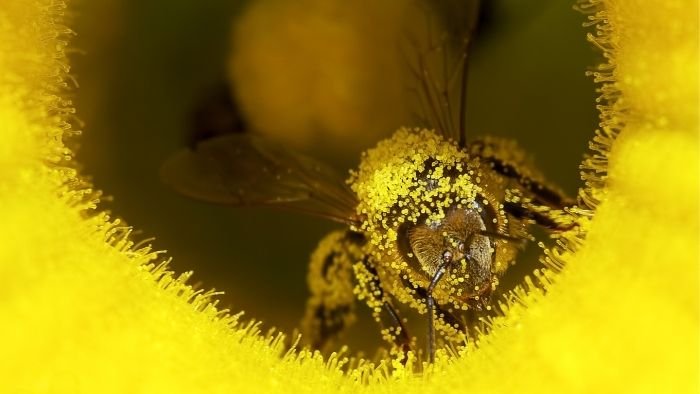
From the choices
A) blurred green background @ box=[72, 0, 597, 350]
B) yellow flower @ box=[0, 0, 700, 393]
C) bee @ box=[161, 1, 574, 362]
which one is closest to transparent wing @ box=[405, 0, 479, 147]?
bee @ box=[161, 1, 574, 362]

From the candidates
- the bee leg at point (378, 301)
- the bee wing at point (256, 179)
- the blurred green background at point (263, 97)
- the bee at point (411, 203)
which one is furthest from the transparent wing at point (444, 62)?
the bee leg at point (378, 301)

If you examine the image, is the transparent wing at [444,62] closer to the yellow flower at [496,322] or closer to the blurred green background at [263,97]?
the blurred green background at [263,97]

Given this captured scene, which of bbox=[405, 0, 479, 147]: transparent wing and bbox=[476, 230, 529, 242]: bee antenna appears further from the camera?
bbox=[405, 0, 479, 147]: transparent wing

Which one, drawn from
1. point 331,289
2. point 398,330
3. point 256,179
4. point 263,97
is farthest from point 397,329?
point 263,97

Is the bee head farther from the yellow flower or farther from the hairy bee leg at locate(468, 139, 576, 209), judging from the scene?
the yellow flower

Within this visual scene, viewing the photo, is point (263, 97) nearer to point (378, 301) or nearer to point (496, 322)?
point (378, 301)

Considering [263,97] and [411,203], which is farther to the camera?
[263,97]
